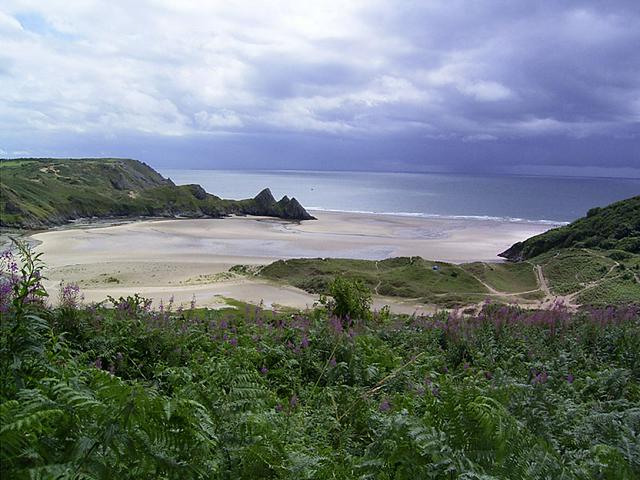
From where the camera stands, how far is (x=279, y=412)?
14.0ft

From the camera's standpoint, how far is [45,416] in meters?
1.89

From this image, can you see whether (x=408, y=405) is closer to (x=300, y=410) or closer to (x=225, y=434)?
(x=300, y=410)

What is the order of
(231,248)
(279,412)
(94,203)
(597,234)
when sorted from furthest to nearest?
1. (94,203)
2. (231,248)
3. (597,234)
4. (279,412)

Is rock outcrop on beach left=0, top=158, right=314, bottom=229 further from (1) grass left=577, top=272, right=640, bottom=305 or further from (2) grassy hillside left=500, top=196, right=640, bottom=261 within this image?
(1) grass left=577, top=272, right=640, bottom=305

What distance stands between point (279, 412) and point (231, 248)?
1866 inches

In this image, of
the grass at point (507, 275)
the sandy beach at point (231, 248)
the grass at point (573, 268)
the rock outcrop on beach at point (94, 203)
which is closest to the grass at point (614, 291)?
the grass at point (573, 268)

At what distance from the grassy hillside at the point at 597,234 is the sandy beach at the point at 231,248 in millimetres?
3606

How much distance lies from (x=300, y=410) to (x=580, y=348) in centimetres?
539

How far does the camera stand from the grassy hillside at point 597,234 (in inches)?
1759

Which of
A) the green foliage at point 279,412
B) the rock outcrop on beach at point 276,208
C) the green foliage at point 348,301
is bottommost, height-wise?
the green foliage at point 348,301

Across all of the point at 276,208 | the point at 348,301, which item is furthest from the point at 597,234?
the point at 276,208

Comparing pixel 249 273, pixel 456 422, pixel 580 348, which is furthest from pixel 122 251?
pixel 456 422

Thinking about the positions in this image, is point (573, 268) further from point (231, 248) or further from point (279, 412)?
point (279, 412)

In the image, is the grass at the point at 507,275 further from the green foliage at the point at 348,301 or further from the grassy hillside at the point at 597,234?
the green foliage at the point at 348,301
